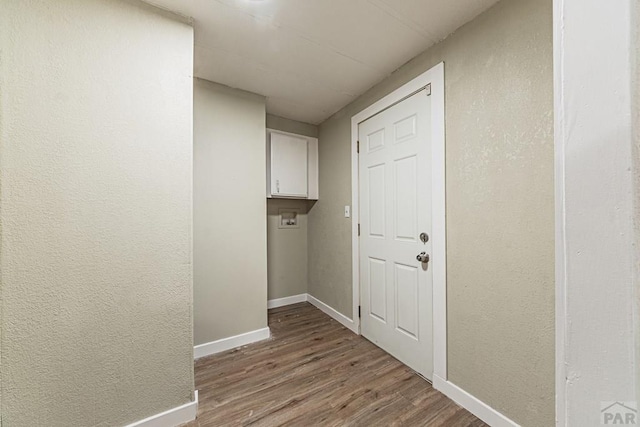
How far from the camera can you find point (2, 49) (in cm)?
104

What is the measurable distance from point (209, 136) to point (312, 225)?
5.45 ft

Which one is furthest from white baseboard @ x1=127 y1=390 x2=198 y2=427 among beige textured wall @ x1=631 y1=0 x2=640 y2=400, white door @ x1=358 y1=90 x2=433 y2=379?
beige textured wall @ x1=631 y1=0 x2=640 y2=400

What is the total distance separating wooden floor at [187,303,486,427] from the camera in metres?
1.42

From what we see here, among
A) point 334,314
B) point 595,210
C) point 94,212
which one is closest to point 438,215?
point 595,210

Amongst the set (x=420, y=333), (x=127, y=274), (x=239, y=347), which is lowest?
(x=239, y=347)

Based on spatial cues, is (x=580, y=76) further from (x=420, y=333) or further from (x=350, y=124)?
(x=350, y=124)

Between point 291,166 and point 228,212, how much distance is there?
3.42 ft

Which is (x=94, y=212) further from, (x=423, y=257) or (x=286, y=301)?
(x=286, y=301)

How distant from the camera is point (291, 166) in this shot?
9.66 feet

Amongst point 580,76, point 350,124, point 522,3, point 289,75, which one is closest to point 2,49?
point 289,75

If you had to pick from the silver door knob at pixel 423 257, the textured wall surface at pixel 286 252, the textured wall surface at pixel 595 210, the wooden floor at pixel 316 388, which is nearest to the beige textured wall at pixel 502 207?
the silver door knob at pixel 423 257

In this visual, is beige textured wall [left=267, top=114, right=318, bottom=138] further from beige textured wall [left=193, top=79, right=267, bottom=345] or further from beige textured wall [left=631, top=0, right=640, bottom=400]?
beige textured wall [left=631, top=0, right=640, bottom=400]

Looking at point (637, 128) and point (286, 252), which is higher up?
point (637, 128)

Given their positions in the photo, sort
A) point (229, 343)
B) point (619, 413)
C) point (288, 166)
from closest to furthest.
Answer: point (619, 413) < point (229, 343) < point (288, 166)
